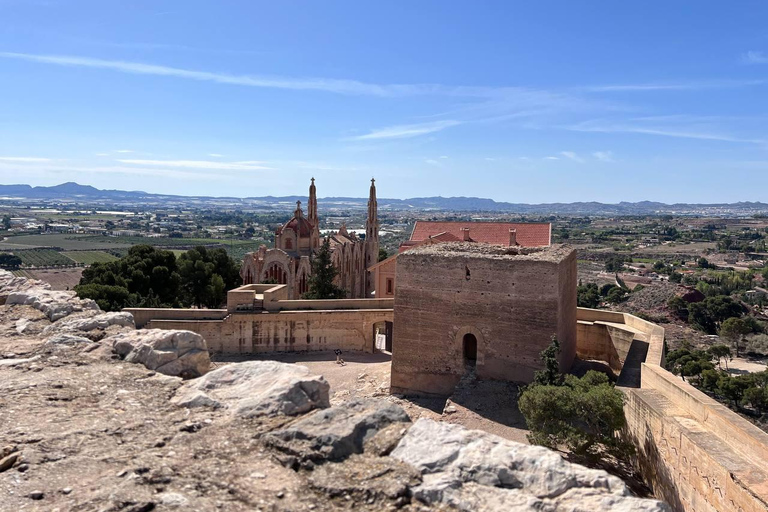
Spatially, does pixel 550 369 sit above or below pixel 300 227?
below

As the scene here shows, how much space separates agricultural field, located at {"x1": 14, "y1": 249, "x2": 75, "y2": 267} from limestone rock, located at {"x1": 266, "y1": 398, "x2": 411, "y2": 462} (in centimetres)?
9099

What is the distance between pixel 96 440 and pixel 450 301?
518 inches

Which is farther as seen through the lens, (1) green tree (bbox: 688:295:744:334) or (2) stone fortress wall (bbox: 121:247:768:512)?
(1) green tree (bbox: 688:295:744:334)

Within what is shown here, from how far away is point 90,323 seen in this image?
1061cm

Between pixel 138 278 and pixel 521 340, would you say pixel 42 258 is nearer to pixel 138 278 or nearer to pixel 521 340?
pixel 138 278

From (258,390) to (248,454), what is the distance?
123cm

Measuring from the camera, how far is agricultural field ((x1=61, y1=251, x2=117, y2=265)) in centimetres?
9289

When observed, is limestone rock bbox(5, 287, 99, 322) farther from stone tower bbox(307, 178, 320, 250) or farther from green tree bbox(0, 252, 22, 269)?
green tree bbox(0, 252, 22, 269)

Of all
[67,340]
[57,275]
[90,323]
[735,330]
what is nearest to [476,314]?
[90,323]

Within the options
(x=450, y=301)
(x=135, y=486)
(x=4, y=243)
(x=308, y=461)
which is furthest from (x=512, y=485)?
(x=4, y=243)

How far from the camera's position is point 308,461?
5.95 metres

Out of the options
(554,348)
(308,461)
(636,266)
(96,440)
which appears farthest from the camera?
(636,266)

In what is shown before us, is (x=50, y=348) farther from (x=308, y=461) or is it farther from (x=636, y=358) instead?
(x=636, y=358)

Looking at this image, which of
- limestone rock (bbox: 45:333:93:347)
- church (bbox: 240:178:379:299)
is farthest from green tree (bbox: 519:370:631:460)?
church (bbox: 240:178:379:299)
